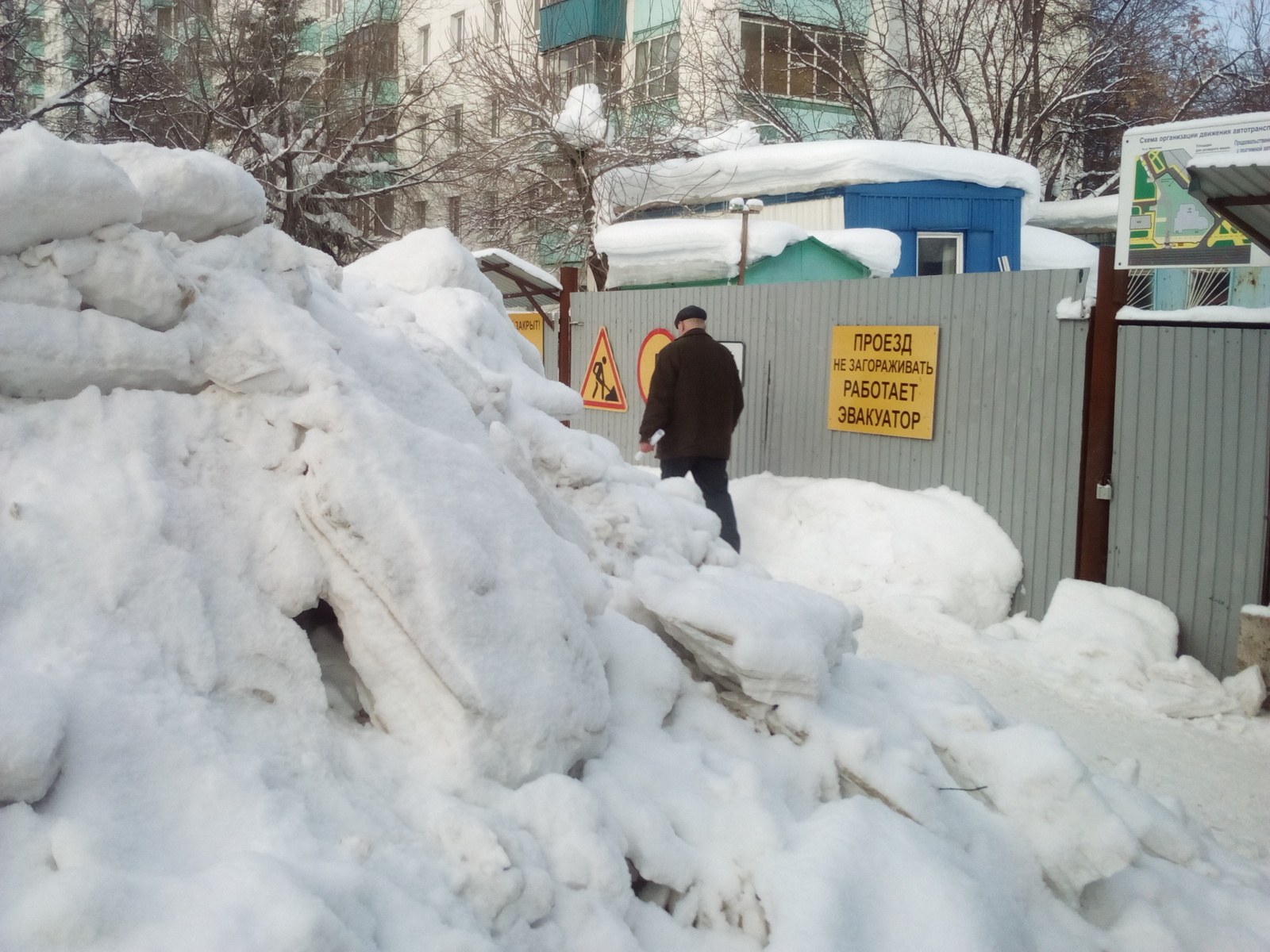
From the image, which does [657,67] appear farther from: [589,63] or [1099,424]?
[1099,424]

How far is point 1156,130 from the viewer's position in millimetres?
8586

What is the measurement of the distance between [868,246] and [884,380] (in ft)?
20.7

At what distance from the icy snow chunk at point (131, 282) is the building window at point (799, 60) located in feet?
63.0

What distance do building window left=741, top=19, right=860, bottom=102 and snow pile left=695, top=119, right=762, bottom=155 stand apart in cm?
373

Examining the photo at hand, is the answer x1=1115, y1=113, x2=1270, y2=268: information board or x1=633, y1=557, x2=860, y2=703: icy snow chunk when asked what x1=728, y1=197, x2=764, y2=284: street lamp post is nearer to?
x1=1115, y1=113, x2=1270, y2=268: information board

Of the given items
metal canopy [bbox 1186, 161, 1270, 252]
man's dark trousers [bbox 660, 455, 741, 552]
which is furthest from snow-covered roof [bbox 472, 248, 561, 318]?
metal canopy [bbox 1186, 161, 1270, 252]

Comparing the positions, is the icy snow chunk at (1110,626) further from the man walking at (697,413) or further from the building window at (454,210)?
the building window at (454,210)

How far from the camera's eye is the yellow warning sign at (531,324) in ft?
34.1

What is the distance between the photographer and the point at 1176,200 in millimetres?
8094

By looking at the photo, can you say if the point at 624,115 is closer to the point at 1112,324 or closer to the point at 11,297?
Answer: the point at 1112,324

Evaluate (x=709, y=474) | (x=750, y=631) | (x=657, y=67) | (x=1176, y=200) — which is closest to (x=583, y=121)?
(x=657, y=67)

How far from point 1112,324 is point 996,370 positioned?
0.79 m

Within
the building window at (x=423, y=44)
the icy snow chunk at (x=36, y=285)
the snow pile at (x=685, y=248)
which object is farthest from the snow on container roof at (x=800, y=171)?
the icy snow chunk at (x=36, y=285)

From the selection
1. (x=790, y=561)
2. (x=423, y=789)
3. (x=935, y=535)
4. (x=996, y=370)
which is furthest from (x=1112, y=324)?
(x=423, y=789)
